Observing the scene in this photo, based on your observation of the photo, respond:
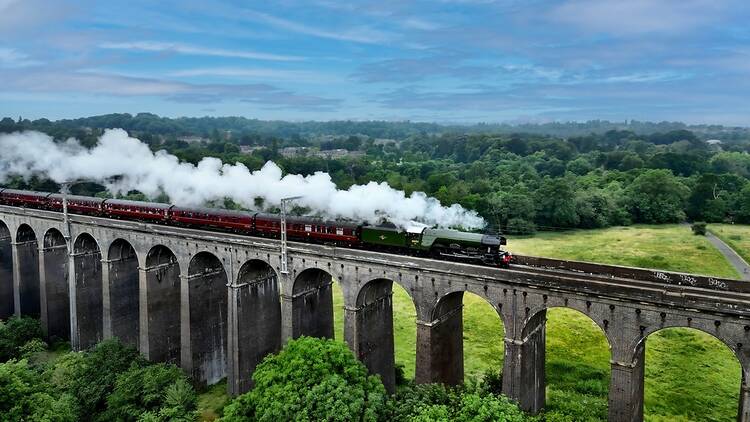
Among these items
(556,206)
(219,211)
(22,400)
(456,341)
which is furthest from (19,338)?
(556,206)

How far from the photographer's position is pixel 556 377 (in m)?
43.0

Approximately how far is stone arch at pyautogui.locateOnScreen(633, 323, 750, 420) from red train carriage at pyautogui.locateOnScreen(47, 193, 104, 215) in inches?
1945

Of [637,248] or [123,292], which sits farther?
[637,248]

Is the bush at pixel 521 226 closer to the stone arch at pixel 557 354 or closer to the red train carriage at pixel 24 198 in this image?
the stone arch at pixel 557 354

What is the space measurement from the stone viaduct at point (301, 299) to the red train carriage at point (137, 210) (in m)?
3.58

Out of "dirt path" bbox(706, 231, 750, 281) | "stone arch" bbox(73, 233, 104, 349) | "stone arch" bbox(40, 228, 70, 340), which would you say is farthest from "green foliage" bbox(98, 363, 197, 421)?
"dirt path" bbox(706, 231, 750, 281)

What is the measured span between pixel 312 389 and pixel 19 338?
3759 centimetres

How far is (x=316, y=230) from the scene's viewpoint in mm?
40812

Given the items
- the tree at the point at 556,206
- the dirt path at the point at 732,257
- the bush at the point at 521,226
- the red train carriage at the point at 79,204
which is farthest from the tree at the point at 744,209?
the red train carriage at the point at 79,204

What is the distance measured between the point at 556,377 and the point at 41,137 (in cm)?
6400

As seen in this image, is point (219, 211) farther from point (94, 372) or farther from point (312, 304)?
point (94, 372)

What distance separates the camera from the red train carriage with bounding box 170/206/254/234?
148ft

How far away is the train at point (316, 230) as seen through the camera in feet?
113

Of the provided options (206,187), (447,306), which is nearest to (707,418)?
(447,306)
